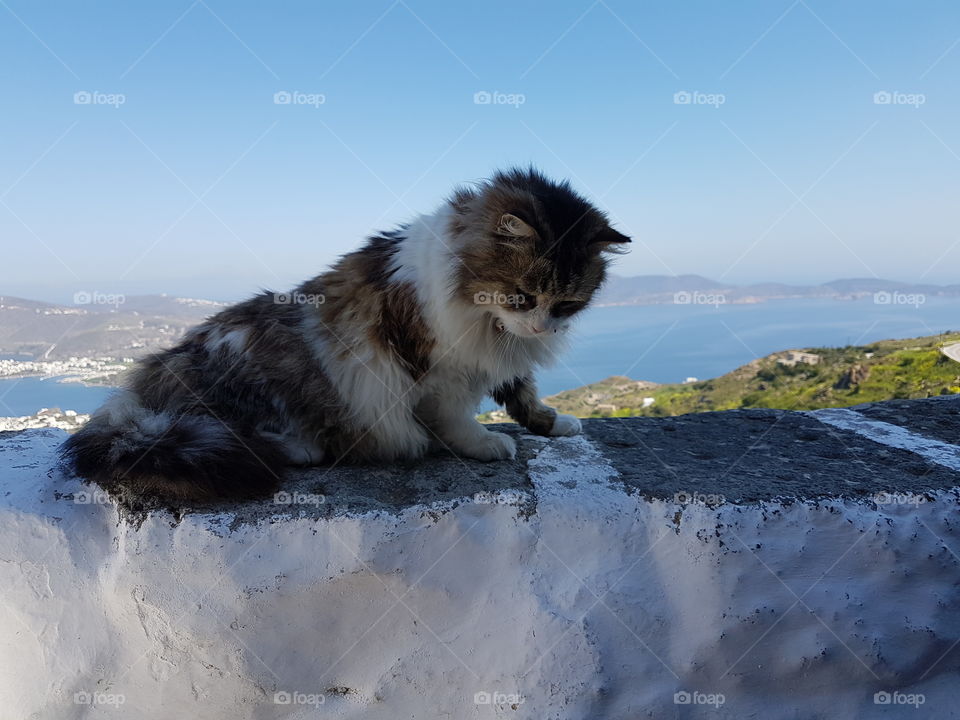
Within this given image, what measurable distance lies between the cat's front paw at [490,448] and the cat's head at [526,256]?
0.40m

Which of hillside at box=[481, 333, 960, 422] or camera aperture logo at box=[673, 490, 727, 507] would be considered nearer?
camera aperture logo at box=[673, 490, 727, 507]

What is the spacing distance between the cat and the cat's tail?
1cm

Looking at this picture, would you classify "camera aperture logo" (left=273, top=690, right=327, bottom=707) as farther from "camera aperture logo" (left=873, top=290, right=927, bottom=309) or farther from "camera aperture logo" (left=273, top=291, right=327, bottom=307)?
"camera aperture logo" (left=873, top=290, right=927, bottom=309)

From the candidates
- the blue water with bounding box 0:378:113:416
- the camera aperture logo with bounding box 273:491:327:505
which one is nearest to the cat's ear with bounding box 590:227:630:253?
the camera aperture logo with bounding box 273:491:327:505

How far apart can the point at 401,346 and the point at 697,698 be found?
142cm

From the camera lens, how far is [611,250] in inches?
90.7

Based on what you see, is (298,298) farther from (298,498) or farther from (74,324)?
(74,324)

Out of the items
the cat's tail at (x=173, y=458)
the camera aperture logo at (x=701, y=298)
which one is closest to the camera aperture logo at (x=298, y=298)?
the cat's tail at (x=173, y=458)

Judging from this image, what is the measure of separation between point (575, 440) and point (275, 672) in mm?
1314

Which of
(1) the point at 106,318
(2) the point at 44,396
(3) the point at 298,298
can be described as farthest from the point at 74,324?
(3) the point at 298,298

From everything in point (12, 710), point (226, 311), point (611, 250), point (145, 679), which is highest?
point (611, 250)

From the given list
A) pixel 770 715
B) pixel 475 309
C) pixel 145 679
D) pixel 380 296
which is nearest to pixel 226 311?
pixel 380 296

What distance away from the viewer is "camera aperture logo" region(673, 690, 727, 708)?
5.36ft

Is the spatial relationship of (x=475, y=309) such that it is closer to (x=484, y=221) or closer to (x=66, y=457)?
(x=484, y=221)
